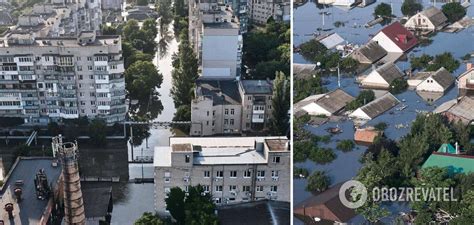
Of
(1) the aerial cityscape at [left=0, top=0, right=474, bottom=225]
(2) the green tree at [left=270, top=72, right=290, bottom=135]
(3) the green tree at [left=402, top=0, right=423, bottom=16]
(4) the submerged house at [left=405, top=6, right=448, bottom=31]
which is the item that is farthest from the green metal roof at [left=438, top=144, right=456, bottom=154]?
(3) the green tree at [left=402, top=0, right=423, bottom=16]

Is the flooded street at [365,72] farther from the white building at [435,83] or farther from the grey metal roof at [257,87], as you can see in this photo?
the grey metal roof at [257,87]

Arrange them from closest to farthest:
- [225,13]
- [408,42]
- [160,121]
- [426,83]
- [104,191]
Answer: [104,191], [426,83], [160,121], [408,42], [225,13]

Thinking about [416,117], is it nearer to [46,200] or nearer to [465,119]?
[465,119]

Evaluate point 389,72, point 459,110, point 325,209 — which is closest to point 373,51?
point 389,72

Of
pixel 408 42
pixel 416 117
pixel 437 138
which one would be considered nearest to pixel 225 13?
pixel 408 42
